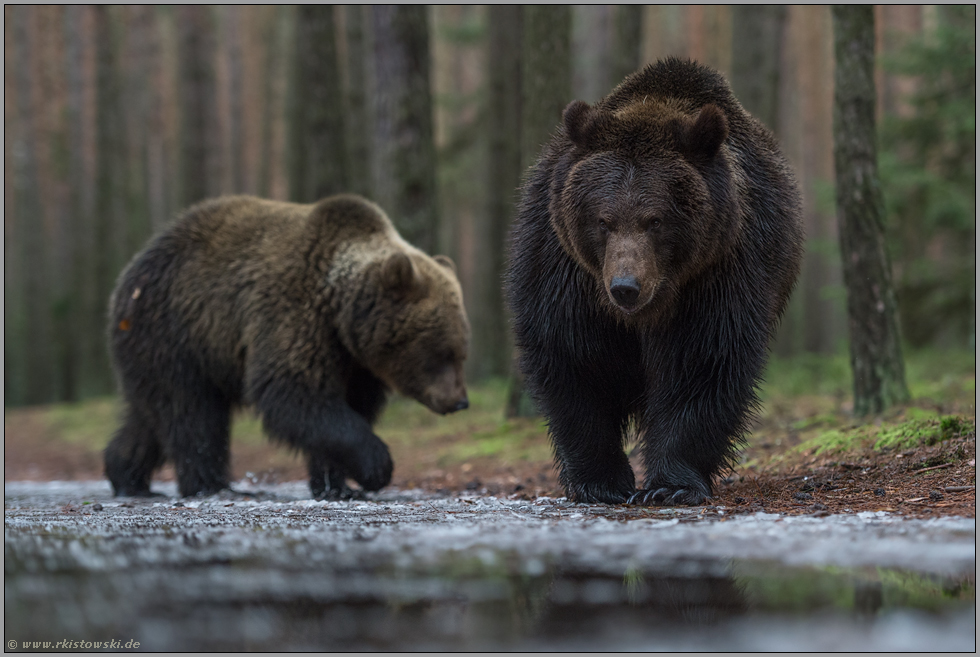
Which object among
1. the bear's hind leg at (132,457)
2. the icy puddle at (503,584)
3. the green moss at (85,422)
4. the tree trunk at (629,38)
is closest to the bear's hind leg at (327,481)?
the bear's hind leg at (132,457)

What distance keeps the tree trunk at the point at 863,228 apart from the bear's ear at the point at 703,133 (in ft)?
11.8

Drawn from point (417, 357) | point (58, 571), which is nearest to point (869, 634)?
point (58, 571)

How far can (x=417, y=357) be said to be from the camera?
7.13 metres

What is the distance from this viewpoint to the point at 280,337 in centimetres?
692

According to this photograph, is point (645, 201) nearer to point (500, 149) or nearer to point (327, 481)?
point (327, 481)

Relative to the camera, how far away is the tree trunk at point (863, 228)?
7.69m

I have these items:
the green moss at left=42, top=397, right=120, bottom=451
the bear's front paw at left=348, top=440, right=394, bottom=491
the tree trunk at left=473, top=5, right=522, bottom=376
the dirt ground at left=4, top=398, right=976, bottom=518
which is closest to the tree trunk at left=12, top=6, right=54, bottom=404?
the green moss at left=42, top=397, right=120, bottom=451

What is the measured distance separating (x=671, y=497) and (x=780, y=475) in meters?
1.69

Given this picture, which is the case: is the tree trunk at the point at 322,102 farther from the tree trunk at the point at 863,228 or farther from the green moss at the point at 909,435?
the green moss at the point at 909,435

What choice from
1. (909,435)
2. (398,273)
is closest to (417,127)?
(398,273)

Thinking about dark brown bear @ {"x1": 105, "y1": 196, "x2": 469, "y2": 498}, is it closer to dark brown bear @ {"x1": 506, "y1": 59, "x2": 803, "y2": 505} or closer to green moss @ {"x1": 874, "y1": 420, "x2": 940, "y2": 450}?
dark brown bear @ {"x1": 506, "y1": 59, "x2": 803, "y2": 505}

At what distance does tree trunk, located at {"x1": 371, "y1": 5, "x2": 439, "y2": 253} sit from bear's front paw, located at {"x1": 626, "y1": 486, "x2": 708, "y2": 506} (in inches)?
266

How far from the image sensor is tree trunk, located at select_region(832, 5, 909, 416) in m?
7.69

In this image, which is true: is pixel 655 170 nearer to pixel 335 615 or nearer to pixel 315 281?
pixel 335 615
